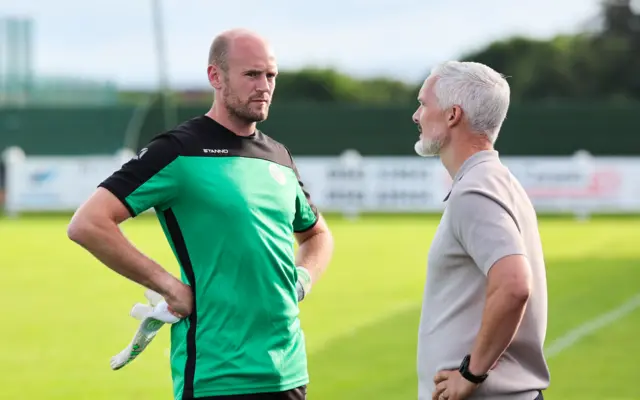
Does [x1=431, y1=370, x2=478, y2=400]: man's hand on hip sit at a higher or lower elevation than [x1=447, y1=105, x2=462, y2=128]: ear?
lower

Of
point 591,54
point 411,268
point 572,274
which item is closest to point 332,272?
point 411,268

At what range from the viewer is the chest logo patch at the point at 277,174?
5141 mm

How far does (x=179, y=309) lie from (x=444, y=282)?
3.73 ft

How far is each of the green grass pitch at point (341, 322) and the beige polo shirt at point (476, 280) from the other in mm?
4952

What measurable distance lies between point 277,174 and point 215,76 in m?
0.49

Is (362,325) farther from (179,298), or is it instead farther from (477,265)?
(477,265)

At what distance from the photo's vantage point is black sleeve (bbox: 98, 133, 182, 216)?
4.83 meters

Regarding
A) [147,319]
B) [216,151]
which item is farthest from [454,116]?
[147,319]

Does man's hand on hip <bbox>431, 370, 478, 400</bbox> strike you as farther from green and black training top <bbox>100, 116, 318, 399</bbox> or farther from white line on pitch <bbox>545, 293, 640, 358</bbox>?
white line on pitch <bbox>545, 293, 640, 358</bbox>

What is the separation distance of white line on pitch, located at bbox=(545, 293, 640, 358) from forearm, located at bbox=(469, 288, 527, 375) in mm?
6802

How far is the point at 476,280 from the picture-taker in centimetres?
429

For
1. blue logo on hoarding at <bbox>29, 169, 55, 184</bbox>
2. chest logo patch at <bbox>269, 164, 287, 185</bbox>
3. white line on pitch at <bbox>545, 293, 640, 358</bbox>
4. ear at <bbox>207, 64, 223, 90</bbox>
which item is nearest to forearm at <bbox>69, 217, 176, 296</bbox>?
chest logo patch at <bbox>269, 164, 287, 185</bbox>

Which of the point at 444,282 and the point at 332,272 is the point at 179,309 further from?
the point at 332,272

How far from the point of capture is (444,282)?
14.3ft
